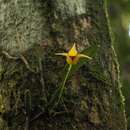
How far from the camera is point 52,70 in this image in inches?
66.1

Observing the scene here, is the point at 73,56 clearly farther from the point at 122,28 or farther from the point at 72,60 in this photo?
the point at 122,28

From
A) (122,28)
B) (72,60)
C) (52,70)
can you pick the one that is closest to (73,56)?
(72,60)

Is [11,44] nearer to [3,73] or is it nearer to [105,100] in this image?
[3,73]

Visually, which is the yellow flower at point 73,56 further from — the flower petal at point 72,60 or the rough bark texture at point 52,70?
the rough bark texture at point 52,70

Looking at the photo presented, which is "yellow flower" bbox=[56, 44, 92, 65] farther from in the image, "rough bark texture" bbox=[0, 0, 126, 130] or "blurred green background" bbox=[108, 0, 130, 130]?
"blurred green background" bbox=[108, 0, 130, 130]

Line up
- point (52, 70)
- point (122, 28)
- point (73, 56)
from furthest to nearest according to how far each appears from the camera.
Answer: point (122, 28) → point (52, 70) → point (73, 56)

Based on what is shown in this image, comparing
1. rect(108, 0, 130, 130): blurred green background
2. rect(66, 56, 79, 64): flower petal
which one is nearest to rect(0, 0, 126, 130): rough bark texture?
rect(66, 56, 79, 64): flower petal

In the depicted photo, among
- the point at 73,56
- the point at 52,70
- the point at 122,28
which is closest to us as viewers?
the point at 73,56

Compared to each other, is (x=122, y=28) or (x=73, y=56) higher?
(x=122, y=28)

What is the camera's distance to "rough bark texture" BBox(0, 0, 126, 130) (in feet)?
5.29

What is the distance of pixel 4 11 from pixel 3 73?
0.87 ft

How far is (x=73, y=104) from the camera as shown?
162cm

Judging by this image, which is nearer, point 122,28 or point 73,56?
point 73,56

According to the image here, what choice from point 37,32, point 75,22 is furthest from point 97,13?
point 37,32
